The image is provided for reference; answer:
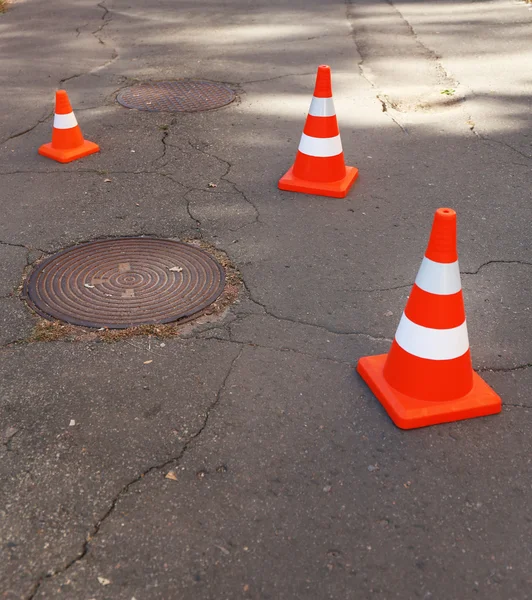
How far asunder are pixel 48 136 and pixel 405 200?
3.34 meters

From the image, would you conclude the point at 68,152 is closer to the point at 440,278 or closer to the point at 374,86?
the point at 374,86

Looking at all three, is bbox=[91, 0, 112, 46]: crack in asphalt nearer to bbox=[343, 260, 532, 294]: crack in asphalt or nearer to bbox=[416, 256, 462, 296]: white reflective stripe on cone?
bbox=[343, 260, 532, 294]: crack in asphalt

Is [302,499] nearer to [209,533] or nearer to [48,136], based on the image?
[209,533]

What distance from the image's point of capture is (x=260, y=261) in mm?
4363

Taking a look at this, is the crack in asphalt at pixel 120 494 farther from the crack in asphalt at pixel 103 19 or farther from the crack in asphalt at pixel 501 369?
the crack in asphalt at pixel 103 19

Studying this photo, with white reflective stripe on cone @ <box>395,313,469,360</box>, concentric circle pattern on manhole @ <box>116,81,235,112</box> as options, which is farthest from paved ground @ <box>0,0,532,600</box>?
white reflective stripe on cone @ <box>395,313,469,360</box>

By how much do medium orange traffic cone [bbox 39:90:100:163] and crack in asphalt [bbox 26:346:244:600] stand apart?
10.7 ft

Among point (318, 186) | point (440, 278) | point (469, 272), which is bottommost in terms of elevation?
point (469, 272)

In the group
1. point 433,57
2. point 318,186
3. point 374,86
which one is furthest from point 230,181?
point 433,57

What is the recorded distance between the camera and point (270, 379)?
3.33 meters

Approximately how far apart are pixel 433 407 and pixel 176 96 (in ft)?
17.3

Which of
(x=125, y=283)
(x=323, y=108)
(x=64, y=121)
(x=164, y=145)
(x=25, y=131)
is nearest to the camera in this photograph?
(x=125, y=283)

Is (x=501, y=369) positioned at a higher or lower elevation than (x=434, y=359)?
lower

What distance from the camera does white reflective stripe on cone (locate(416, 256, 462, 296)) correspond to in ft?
9.69
